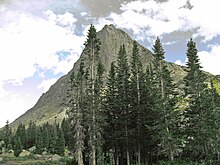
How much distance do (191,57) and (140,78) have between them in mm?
9085

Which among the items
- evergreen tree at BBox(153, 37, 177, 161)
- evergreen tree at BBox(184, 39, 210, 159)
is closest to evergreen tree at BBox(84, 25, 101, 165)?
evergreen tree at BBox(153, 37, 177, 161)

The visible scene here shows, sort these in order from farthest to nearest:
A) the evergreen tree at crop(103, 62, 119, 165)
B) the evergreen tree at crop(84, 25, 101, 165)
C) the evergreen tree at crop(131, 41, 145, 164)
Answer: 1. the evergreen tree at crop(103, 62, 119, 165)
2. the evergreen tree at crop(131, 41, 145, 164)
3. the evergreen tree at crop(84, 25, 101, 165)

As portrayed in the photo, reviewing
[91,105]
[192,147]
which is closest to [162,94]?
[192,147]

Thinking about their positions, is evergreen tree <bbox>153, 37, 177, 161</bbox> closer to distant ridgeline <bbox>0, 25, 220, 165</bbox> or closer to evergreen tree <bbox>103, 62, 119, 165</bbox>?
distant ridgeline <bbox>0, 25, 220, 165</bbox>

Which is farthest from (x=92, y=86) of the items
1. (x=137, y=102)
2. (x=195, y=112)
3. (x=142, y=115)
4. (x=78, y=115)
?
(x=195, y=112)

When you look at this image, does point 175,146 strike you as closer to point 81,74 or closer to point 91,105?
point 91,105

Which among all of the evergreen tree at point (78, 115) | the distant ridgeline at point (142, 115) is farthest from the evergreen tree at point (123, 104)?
the evergreen tree at point (78, 115)

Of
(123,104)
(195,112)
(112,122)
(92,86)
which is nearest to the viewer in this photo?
(92,86)

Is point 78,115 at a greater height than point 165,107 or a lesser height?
lesser

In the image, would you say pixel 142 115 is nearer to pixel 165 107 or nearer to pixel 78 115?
pixel 165 107

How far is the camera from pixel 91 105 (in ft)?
119

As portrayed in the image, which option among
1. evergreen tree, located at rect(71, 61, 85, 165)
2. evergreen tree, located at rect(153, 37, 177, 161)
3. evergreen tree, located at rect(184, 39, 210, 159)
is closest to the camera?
evergreen tree, located at rect(153, 37, 177, 161)

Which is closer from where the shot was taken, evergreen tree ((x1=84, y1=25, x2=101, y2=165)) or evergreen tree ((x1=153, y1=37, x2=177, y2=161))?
evergreen tree ((x1=84, y1=25, x2=101, y2=165))

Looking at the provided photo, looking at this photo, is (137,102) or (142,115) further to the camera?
(137,102)
